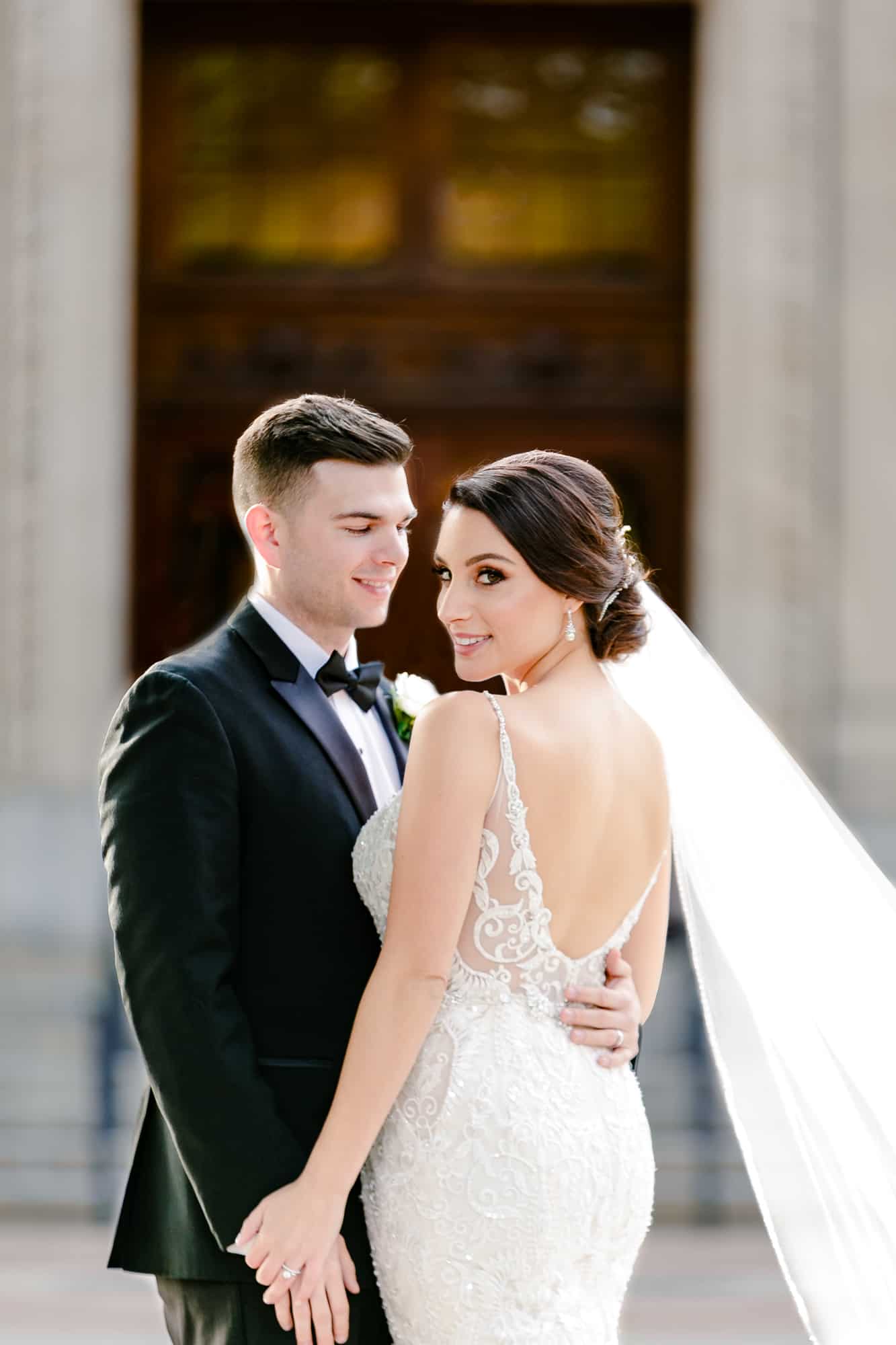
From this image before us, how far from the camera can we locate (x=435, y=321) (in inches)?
340

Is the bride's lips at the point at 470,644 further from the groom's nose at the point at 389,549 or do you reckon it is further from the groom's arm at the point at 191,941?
the groom's arm at the point at 191,941

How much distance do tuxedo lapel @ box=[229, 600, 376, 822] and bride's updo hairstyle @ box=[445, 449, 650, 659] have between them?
1.15 ft

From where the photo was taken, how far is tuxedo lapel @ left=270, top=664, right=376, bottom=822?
8.27ft

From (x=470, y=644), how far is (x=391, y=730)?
48cm

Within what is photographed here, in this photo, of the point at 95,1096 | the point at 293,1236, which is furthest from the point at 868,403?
the point at 293,1236

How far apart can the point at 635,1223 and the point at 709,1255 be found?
3894 mm

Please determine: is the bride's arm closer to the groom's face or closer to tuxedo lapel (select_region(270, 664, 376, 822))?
tuxedo lapel (select_region(270, 664, 376, 822))

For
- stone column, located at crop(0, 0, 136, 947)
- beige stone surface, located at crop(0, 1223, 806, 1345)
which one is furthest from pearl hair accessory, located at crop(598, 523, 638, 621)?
stone column, located at crop(0, 0, 136, 947)

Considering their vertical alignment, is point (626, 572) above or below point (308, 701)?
above

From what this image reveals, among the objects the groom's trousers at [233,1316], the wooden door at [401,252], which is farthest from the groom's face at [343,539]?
the wooden door at [401,252]

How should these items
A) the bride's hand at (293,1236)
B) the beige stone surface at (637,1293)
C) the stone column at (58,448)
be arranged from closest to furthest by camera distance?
1. the bride's hand at (293,1236)
2. the beige stone surface at (637,1293)
3. the stone column at (58,448)

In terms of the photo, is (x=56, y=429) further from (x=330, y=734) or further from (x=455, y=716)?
(x=455, y=716)

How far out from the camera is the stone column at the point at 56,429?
7.80m

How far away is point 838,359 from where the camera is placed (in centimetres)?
791
